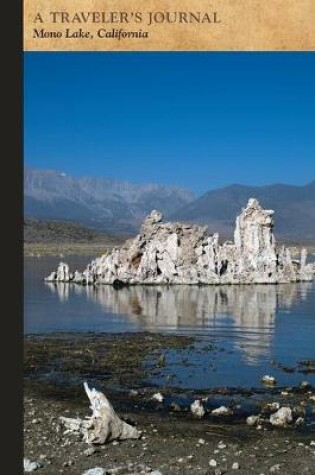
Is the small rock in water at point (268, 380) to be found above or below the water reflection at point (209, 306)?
below

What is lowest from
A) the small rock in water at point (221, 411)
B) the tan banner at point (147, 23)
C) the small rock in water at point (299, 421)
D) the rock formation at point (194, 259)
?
the small rock in water at point (299, 421)

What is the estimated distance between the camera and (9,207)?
27.7 ft

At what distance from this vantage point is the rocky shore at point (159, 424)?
1492cm

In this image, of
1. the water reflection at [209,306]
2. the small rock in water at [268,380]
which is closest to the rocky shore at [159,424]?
the small rock in water at [268,380]

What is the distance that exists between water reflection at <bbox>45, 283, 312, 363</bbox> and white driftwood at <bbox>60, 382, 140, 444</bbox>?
1319 centimetres

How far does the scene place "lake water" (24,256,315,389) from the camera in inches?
1080

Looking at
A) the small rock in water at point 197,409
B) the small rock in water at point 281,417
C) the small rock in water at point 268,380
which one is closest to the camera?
the small rock in water at point 281,417

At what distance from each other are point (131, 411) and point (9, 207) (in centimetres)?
1282

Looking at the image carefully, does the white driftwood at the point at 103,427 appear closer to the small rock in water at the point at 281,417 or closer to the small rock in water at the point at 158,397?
the small rock in water at the point at 281,417

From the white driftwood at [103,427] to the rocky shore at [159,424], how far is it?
149 mm

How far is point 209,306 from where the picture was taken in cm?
5241

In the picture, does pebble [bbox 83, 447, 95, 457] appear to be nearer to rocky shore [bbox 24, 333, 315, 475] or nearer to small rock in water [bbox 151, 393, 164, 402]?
rocky shore [bbox 24, 333, 315, 475]

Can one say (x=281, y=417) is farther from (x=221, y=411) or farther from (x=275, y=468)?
(x=275, y=468)

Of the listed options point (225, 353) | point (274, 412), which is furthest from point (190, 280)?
point (274, 412)
